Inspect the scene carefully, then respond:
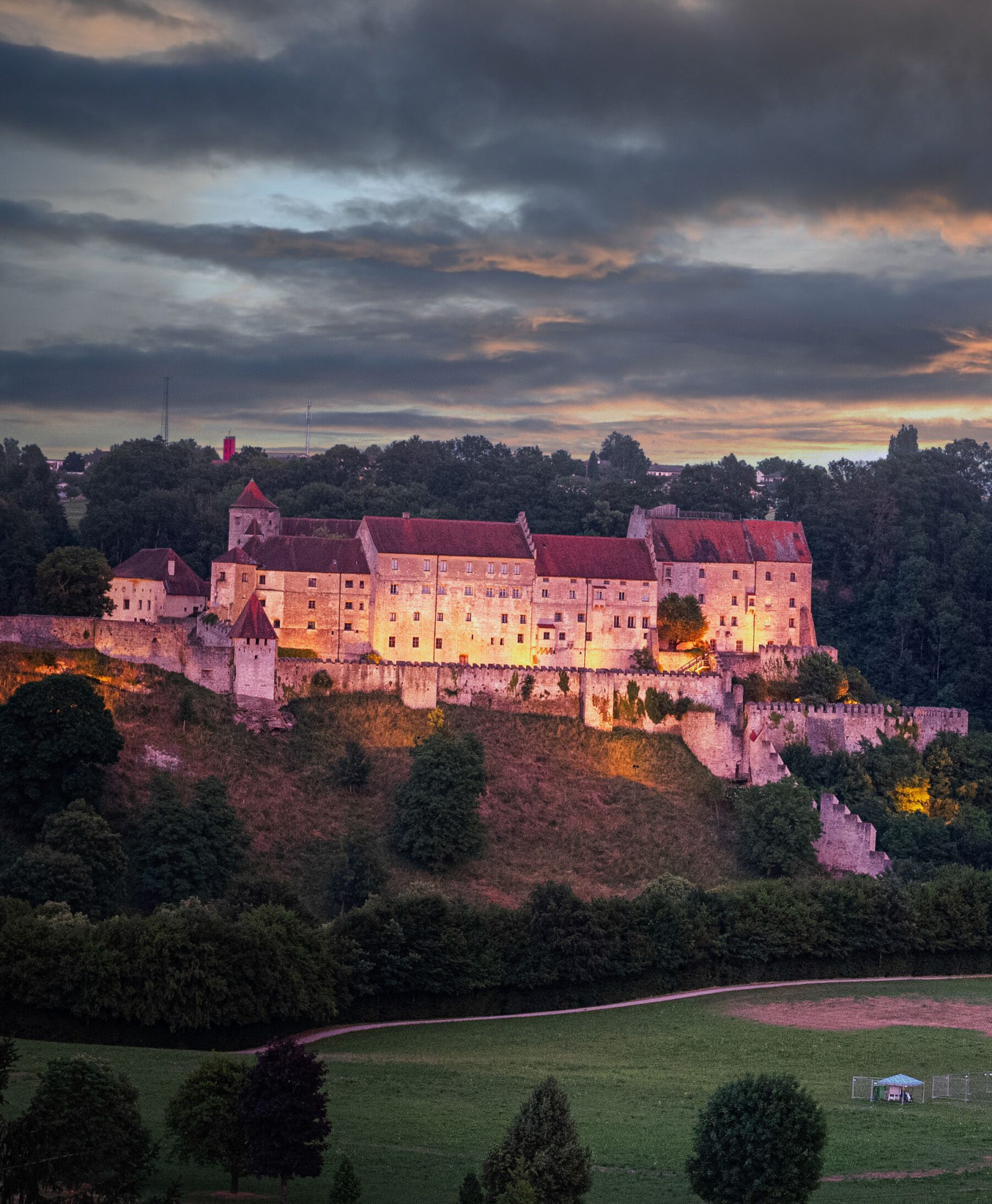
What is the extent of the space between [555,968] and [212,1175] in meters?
22.0

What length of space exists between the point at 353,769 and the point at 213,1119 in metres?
36.1

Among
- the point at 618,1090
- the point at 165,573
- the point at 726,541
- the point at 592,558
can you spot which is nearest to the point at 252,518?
the point at 165,573

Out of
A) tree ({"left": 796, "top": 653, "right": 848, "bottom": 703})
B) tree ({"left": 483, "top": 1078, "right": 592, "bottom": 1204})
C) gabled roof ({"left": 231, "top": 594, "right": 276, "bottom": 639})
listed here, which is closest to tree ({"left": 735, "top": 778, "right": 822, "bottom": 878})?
tree ({"left": 796, "top": 653, "right": 848, "bottom": 703})

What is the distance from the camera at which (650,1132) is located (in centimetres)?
3472

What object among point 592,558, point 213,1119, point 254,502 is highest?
point 254,502

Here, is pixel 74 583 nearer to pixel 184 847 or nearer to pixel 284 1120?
pixel 184 847

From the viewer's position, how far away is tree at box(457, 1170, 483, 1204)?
2603 centimetres

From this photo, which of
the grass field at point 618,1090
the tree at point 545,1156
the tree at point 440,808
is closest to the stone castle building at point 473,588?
the tree at point 440,808

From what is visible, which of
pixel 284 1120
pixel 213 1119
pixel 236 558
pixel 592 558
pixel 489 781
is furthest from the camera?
pixel 592 558

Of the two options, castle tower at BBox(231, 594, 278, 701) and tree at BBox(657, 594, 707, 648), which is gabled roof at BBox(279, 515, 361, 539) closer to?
castle tower at BBox(231, 594, 278, 701)

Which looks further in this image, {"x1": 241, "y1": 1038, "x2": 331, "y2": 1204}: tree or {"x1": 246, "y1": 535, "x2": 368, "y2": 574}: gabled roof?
{"x1": 246, "y1": 535, "x2": 368, "y2": 574}: gabled roof

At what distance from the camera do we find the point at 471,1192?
85.8ft

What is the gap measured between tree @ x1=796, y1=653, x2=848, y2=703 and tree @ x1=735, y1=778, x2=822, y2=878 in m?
8.15

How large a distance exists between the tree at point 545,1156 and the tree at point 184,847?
29833 mm
